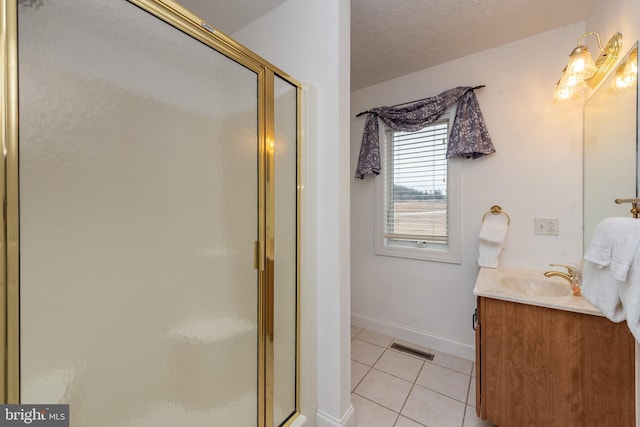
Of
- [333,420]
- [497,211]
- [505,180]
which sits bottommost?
[333,420]

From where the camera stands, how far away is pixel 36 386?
0.60m

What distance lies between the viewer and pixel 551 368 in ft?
3.98

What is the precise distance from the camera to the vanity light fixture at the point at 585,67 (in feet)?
4.22

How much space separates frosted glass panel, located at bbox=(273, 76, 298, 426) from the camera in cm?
122

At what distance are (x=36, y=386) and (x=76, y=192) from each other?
0.47 metres

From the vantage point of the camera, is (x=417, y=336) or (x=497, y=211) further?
(x=417, y=336)

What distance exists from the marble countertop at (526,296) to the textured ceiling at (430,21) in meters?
1.70

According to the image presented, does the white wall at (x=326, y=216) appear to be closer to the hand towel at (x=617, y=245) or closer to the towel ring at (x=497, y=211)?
the hand towel at (x=617, y=245)

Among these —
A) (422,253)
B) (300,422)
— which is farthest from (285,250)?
(422,253)

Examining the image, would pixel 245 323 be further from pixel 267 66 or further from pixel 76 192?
pixel 267 66

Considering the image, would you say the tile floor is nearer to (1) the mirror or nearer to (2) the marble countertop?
(2) the marble countertop

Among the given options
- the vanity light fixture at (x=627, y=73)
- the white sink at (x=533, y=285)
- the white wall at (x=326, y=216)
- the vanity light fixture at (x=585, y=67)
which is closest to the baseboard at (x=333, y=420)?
the white wall at (x=326, y=216)

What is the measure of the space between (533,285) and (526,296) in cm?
59

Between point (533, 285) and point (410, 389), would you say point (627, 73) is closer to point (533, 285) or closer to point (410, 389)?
point (533, 285)
